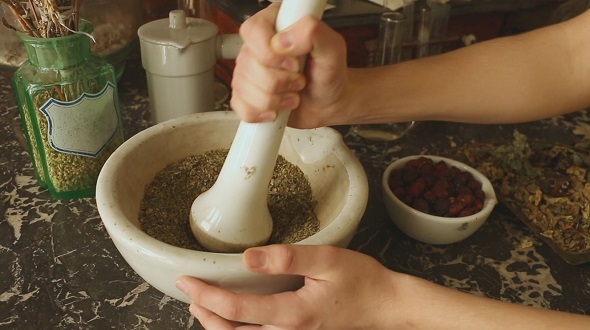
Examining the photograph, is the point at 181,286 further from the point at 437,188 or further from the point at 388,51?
the point at 388,51

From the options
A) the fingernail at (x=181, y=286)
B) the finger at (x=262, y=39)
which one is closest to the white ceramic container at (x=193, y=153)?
the fingernail at (x=181, y=286)

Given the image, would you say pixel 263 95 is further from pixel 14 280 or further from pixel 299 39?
pixel 14 280

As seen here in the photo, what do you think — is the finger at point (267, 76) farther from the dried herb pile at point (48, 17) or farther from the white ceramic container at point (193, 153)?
the dried herb pile at point (48, 17)

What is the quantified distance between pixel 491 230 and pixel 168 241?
1.83ft

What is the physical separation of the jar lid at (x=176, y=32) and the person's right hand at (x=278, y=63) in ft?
1.02

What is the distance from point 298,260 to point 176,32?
56 centimetres

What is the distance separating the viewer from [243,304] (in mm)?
659

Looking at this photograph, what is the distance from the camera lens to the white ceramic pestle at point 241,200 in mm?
762

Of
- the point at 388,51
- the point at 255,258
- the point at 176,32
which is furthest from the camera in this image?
the point at 388,51

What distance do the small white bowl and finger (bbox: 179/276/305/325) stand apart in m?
0.29

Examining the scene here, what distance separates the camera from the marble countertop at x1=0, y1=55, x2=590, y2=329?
0.78 metres

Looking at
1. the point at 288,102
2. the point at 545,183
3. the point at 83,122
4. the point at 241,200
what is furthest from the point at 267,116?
the point at 545,183

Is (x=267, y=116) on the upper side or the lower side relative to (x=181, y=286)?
upper

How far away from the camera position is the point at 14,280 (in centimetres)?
82
